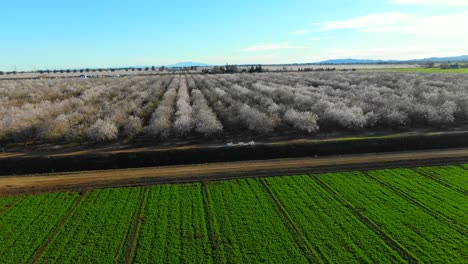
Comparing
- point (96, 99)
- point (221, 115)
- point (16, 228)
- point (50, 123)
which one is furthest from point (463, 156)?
point (96, 99)

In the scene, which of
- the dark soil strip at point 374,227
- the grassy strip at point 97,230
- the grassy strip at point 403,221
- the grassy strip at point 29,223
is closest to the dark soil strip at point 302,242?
the dark soil strip at point 374,227

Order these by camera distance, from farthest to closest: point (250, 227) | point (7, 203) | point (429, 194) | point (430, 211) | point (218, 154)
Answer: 1. point (218, 154)
2. point (429, 194)
3. point (7, 203)
4. point (430, 211)
5. point (250, 227)

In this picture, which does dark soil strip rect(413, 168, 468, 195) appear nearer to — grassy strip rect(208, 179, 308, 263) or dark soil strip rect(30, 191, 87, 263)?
grassy strip rect(208, 179, 308, 263)

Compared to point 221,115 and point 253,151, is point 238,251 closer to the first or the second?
point 253,151

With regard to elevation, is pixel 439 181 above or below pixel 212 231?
above

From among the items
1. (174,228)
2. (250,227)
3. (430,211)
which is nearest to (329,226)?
(250,227)

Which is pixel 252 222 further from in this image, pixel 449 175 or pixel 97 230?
pixel 449 175

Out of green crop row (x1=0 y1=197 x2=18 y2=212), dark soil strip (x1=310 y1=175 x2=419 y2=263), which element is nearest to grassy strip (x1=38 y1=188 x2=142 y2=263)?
green crop row (x1=0 y1=197 x2=18 y2=212)

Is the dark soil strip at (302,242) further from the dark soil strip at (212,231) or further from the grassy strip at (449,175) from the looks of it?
the grassy strip at (449,175)
